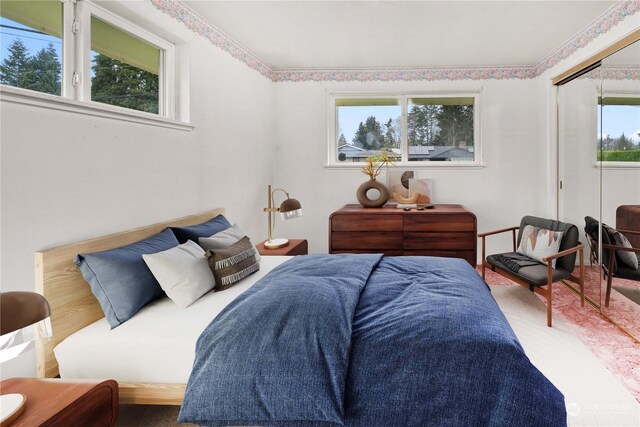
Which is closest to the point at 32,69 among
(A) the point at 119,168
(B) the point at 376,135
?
(A) the point at 119,168

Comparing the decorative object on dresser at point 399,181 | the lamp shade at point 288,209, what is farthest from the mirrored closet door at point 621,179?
the lamp shade at point 288,209

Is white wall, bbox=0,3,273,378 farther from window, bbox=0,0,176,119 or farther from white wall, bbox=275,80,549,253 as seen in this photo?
white wall, bbox=275,80,549,253

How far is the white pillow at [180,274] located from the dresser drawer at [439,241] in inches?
99.5

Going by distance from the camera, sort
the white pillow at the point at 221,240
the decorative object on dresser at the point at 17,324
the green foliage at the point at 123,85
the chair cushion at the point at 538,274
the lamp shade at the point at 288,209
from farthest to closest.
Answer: the lamp shade at the point at 288,209, the chair cushion at the point at 538,274, the white pillow at the point at 221,240, the green foliage at the point at 123,85, the decorative object on dresser at the point at 17,324

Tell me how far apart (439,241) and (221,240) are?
97.4 inches

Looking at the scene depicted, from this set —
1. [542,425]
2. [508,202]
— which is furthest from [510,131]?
[542,425]

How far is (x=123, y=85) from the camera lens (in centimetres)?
254

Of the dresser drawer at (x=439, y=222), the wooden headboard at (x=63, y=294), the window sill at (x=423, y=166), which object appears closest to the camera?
the wooden headboard at (x=63, y=294)

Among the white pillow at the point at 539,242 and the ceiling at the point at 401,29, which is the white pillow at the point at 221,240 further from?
the white pillow at the point at 539,242

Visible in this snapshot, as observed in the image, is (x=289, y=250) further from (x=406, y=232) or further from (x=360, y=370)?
(x=360, y=370)

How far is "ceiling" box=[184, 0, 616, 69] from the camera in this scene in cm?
303

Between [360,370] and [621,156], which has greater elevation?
[621,156]

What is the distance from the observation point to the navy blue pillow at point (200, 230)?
268 centimetres

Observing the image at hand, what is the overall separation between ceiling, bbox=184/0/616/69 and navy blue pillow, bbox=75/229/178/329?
2098 millimetres
